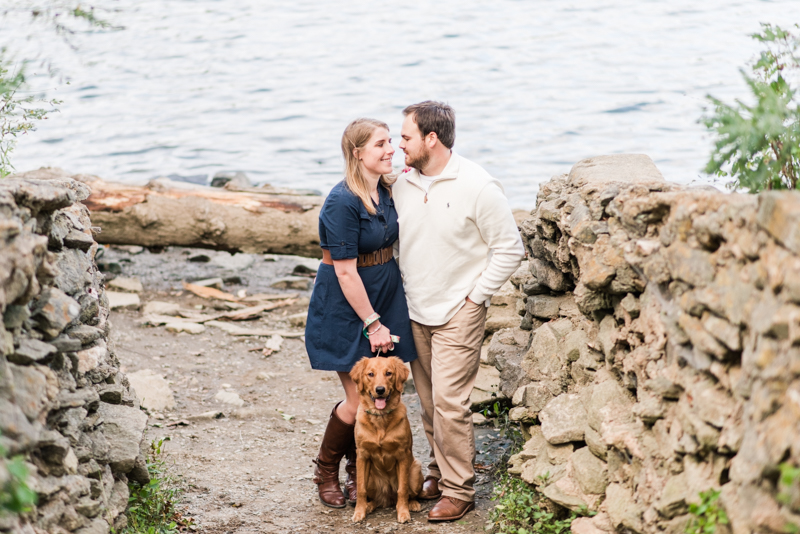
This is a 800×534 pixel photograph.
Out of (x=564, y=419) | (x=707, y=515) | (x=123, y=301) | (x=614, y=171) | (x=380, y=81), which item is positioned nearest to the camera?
(x=707, y=515)

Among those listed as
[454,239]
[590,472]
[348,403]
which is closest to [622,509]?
[590,472]

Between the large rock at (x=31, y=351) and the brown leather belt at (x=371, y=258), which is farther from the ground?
the large rock at (x=31, y=351)

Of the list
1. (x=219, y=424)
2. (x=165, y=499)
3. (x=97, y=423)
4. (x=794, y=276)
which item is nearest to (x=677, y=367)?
(x=794, y=276)

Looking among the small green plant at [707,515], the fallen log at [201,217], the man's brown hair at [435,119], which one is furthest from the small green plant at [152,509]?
the fallen log at [201,217]

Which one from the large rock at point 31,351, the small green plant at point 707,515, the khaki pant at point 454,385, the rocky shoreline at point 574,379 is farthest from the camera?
the khaki pant at point 454,385

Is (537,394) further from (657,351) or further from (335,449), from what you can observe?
(657,351)

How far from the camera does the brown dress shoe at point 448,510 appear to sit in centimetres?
503

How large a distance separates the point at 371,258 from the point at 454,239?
56 cm

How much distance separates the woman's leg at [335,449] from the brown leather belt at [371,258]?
2.88 feet

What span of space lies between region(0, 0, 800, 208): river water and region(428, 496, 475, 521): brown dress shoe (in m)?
7.38

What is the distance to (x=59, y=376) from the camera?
366 cm

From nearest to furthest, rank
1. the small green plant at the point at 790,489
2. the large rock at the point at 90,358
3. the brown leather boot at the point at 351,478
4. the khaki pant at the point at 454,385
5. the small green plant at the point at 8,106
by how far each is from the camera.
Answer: the small green plant at the point at 790,489 → the large rock at the point at 90,358 → the small green plant at the point at 8,106 → the khaki pant at the point at 454,385 → the brown leather boot at the point at 351,478

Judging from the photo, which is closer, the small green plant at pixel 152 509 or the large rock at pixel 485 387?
the small green plant at pixel 152 509

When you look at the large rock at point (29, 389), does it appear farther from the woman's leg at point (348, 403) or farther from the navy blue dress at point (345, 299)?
the woman's leg at point (348, 403)
